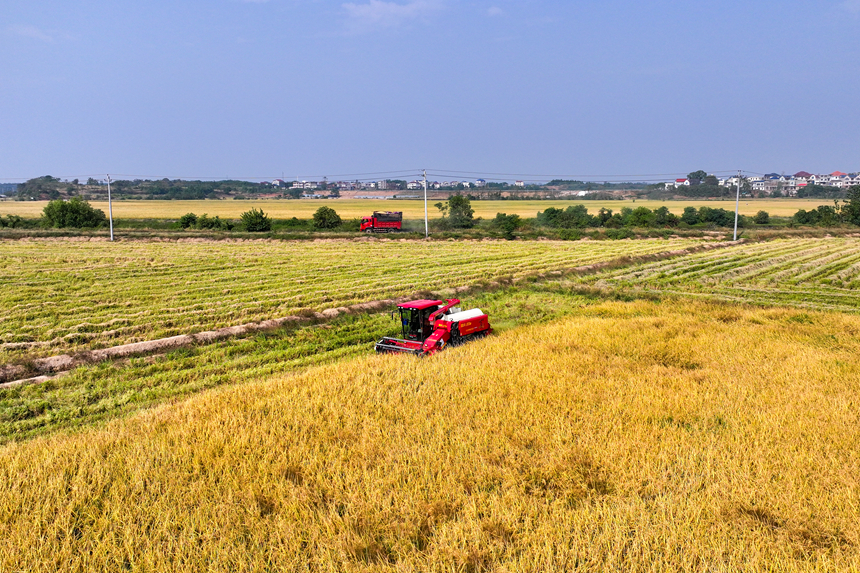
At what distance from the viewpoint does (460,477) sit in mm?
6727

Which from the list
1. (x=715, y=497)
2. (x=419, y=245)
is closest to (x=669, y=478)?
(x=715, y=497)

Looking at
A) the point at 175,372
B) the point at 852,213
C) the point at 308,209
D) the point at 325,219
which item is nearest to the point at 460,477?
the point at 175,372

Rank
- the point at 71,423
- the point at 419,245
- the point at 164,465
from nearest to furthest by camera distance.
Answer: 1. the point at 164,465
2. the point at 71,423
3. the point at 419,245

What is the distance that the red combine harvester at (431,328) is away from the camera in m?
13.6

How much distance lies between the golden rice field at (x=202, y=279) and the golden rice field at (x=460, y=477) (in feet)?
24.0

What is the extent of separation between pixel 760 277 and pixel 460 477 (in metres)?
27.4

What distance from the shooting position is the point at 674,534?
5402 mm

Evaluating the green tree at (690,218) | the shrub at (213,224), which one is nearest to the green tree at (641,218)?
the green tree at (690,218)

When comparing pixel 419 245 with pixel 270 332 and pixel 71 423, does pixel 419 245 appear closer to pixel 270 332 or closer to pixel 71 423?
pixel 270 332

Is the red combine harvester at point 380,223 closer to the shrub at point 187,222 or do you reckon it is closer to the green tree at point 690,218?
the shrub at point 187,222

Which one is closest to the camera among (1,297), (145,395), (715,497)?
(715,497)

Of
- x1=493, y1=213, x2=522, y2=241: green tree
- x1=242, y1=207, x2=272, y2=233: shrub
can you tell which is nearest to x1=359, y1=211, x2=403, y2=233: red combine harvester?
x1=242, y1=207, x2=272, y2=233: shrub

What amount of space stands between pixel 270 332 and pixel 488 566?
39.7ft

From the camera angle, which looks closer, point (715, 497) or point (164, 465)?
point (715, 497)
